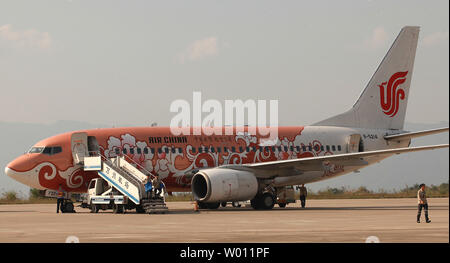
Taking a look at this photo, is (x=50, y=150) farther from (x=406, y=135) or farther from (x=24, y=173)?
(x=406, y=135)

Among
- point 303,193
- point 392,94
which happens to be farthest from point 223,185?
point 392,94

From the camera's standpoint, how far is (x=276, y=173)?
37562 millimetres

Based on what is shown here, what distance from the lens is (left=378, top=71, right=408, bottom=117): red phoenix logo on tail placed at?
148ft

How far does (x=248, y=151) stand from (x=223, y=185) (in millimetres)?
5698

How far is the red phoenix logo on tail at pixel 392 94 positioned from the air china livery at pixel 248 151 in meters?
0.06

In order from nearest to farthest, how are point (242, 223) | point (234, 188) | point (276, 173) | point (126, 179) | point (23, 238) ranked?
1. point (23, 238)
2. point (242, 223)
3. point (126, 179)
4. point (234, 188)
5. point (276, 173)

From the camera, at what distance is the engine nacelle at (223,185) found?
112 feet

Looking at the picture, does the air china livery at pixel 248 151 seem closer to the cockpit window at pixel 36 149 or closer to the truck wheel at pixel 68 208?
the cockpit window at pixel 36 149

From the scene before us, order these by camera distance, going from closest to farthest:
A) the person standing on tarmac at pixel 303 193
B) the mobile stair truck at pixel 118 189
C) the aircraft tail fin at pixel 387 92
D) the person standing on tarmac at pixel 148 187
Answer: the person standing on tarmac at pixel 148 187 → the mobile stair truck at pixel 118 189 → the person standing on tarmac at pixel 303 193 → the aircraft tail fin at pixel 387 92

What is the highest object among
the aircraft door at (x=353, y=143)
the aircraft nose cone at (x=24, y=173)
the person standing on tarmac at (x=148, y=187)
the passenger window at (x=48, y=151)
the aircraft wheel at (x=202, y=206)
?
the aircraft door at (x=353, y=143)

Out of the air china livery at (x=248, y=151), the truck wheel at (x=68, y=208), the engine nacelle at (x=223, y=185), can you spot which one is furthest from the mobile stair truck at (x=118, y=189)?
the engine nacelle at (x=223, y=185)
